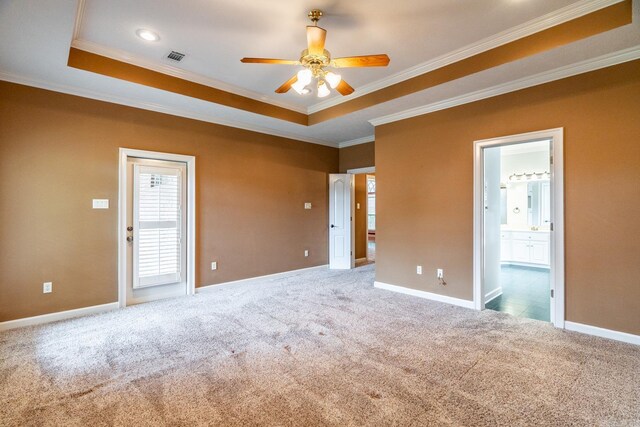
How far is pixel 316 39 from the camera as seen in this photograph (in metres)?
2.48

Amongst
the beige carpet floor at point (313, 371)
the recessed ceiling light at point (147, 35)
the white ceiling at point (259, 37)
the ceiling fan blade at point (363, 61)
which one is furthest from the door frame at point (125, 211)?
the ceiling fan blade at point (363, 61)

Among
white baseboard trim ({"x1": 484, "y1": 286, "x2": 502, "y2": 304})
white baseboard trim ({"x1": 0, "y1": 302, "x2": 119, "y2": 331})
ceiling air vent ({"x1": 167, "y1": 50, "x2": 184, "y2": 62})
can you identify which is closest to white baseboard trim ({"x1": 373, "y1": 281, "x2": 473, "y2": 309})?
white baseboard trim ({"x1": 484, "y1": 286, "x2": 502, "y2": 304})

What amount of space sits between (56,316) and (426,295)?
4834 millimetres

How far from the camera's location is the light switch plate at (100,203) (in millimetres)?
3760

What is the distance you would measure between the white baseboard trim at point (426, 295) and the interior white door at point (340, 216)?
1.66 metres

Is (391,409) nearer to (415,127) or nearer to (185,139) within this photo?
(415,127)

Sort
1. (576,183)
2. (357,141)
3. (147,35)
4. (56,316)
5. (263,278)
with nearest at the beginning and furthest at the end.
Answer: (147,35), (576,183), (56,316), (263,278), (357,141)

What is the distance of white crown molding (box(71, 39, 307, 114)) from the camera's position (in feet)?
10.1

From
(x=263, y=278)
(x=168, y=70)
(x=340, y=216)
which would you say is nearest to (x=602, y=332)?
(x=340, y=216)

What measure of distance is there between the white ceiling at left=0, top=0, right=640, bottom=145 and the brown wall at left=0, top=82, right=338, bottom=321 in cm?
38

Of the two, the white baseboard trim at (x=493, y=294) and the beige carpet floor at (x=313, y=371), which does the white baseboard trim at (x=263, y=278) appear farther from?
the white baseboard trim at (x=493, y=294)

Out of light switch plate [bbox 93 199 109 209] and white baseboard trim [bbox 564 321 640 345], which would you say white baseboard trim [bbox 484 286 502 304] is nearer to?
white baseboard trim [bbox 564 321 640 345]

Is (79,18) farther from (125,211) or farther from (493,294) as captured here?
(493,294)

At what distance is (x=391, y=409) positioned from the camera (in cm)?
192
